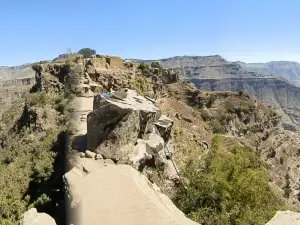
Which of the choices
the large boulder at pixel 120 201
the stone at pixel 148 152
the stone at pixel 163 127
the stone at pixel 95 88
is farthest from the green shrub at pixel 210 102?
the large boulder at pixel 120 201

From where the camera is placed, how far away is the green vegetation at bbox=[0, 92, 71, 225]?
12281mm

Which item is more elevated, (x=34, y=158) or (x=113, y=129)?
(x=113, y=129)

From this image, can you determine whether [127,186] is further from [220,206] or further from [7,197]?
[7,197]

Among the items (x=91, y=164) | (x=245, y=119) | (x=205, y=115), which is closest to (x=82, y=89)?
(x=91, y=164)

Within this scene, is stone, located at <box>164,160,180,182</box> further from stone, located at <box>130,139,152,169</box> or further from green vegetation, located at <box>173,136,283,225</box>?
stone, located at <box>130,139,152,169</box>

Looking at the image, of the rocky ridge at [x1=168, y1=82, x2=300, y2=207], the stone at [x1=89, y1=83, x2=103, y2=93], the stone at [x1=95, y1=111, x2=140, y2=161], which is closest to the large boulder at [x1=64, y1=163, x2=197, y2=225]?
the stone at [x1=95, y1=111, x2=140, y2=161]

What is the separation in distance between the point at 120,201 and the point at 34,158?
897cm

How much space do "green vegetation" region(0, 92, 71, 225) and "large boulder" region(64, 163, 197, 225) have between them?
221cm

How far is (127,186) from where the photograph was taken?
9.99 meters

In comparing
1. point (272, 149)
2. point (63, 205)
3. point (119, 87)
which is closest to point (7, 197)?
point (63, 205)

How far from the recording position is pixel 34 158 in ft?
56.0

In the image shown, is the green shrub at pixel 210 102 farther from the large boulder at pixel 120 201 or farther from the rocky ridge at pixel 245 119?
the large boulder at pixel 120 201

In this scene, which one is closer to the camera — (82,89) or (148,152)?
(148,152)

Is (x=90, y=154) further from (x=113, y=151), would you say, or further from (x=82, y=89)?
(x=82, y=89)
